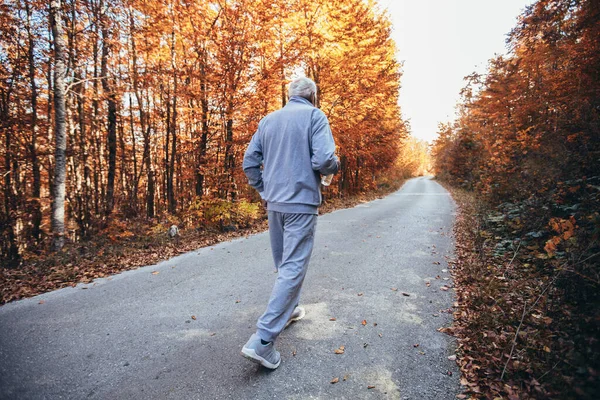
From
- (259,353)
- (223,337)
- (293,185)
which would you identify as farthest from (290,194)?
(223,337)

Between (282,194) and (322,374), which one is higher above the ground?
(282,194)

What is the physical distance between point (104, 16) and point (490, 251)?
11892 mm

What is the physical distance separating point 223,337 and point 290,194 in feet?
5.27

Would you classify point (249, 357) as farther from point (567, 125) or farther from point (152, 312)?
point (567, 125)

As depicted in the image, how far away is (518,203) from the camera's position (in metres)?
7.12

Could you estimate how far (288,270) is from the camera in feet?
7.52

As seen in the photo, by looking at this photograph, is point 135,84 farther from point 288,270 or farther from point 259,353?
point 259,353

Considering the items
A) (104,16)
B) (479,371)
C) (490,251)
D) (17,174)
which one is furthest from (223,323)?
(17,174)

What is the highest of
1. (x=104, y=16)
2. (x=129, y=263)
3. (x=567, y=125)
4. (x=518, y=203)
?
(x=104, y=16)

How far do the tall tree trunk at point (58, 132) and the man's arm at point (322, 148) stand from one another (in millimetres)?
7499

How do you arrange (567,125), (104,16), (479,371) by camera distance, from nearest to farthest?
(479,371), (567,125), (104,16)

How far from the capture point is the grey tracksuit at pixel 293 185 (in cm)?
225

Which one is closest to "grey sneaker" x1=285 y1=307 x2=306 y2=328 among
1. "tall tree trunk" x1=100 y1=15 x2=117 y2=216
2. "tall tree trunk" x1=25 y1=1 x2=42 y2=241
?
"tall tree trunk" x1=100 y1=15 x2=117 y2=216

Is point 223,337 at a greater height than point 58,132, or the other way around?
point 58,132
